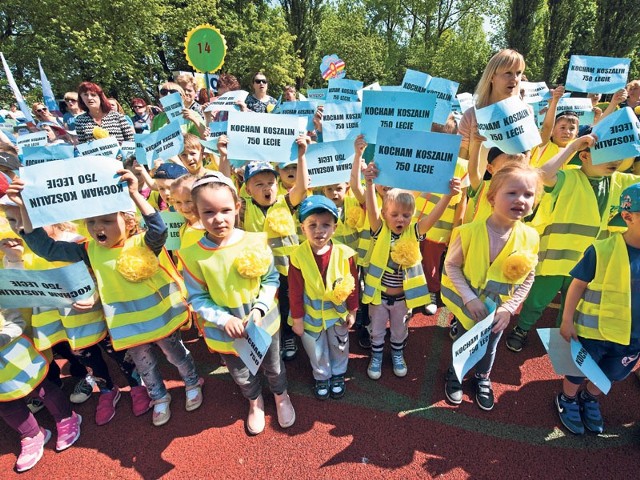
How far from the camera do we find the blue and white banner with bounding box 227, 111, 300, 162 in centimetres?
350

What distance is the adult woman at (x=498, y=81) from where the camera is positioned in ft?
11.6

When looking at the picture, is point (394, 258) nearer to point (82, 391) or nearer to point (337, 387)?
point (337, 387)

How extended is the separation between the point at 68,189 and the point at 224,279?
1.20 meters

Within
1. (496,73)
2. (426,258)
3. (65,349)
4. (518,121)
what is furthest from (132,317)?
(496,73)

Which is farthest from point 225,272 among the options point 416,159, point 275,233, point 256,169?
point 416,159

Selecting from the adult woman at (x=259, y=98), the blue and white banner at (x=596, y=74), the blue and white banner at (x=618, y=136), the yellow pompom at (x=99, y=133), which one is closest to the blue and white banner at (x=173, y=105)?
the yellow pompom at (x=99, y=133)

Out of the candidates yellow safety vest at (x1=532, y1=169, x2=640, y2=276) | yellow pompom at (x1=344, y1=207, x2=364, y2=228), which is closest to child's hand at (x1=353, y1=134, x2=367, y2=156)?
yellow pompom at (x1=344, y1=207, x2=364, y2=228)

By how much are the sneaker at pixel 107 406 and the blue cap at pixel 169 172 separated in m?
2.24

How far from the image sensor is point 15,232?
2.66 meters

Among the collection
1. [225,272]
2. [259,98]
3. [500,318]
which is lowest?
[500,318]

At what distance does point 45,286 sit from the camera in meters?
2.38

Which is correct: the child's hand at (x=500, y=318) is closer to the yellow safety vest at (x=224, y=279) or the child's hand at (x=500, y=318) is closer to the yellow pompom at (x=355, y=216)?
the yellow pompom at (x=355, y=216)

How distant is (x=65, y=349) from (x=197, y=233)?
1.89m

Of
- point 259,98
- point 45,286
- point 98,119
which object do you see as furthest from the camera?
point 259,98
